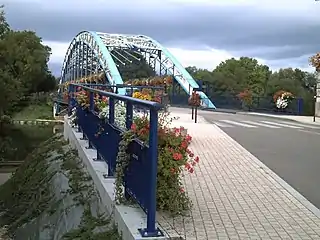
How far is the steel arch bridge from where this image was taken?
1966 inches

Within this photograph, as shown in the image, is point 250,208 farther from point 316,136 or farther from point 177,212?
point 316,136

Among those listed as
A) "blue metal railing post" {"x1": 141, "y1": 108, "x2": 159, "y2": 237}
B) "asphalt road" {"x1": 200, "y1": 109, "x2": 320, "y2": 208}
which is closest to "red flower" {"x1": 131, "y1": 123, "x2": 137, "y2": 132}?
"blue metal railing post" {"x1": 141, "y1": 108, "x2": 159, "y2": 237}

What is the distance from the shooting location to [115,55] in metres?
63.0

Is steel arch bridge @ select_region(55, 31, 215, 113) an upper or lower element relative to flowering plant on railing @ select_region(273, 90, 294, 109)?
upper

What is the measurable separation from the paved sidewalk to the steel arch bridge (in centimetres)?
3732

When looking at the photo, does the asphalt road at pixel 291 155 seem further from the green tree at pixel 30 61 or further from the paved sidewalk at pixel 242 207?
the green tree at pixel 30 61

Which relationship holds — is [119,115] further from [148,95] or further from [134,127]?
[148,95]

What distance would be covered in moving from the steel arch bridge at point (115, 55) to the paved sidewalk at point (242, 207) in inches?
1469

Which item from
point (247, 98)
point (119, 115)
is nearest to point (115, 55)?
point (247, 98)

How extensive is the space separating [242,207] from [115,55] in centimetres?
5750

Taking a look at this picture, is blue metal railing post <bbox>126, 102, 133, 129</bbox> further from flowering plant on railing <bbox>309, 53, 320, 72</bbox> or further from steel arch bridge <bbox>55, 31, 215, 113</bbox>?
steel arch bridge <bbox>55, 31, 215, 113</bbox>

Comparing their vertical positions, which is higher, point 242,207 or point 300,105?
point 300,105

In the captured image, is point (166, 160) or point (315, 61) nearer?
point (166, 160)

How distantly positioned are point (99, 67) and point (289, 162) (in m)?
45.5
